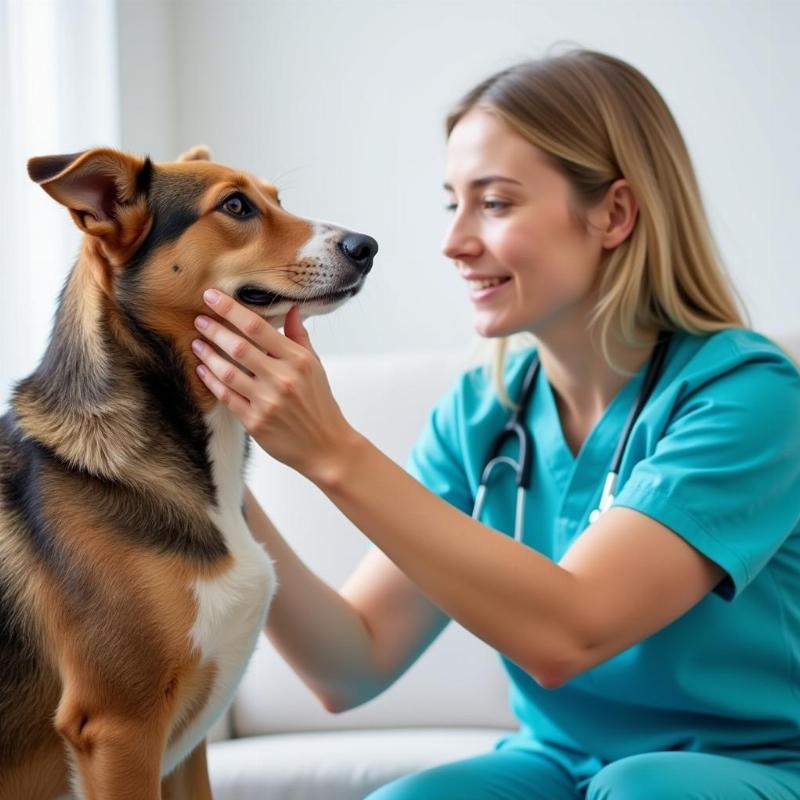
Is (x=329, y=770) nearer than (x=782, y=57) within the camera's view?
Yes

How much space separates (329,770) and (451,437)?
592 millimetres

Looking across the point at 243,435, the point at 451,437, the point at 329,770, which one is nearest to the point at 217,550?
the point at 243,435

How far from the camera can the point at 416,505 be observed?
122 centimetres

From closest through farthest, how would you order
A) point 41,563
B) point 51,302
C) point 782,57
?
point 41,563 → point 51,302 → point 782,57

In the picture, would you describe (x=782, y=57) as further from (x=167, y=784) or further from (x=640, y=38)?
(x=167, y=784)

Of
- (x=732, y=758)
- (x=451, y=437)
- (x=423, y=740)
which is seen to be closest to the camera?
(x=732, y=758)

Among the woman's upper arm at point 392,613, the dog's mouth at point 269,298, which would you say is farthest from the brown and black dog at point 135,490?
the woman's upper arm at point 392,613

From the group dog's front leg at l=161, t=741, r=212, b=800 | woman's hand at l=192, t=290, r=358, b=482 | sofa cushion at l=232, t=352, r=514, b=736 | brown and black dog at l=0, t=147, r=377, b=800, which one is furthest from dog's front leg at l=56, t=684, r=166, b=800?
sofa cushion at l=232, t=352, r=514, b=736

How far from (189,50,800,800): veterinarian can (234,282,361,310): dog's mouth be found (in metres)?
0.04

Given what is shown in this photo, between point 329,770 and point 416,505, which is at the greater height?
point 416,505

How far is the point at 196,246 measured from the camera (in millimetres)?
1256

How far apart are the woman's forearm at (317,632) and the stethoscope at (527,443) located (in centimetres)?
25

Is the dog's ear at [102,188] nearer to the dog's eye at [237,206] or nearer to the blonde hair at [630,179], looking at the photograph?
the dog's eye at [237,206]

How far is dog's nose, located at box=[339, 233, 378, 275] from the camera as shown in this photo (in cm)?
127
